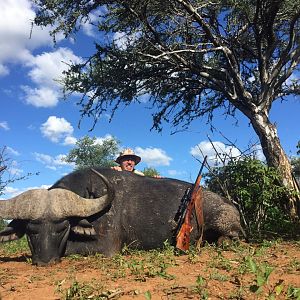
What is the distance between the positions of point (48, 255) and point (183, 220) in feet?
6.31

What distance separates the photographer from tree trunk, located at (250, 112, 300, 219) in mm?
7637

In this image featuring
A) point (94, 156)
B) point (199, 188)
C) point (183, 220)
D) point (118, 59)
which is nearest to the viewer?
point (183, 220)

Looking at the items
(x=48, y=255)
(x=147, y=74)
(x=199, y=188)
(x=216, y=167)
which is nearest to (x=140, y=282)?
(x=48, y=255)

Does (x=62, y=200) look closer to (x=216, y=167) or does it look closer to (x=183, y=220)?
(x=183, y=220)

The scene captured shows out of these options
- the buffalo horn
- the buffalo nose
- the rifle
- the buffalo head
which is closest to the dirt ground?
the buffalo nose

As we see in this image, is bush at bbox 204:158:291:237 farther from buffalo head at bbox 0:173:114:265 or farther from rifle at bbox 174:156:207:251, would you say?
buffalo head at bbox 0:173:114:265

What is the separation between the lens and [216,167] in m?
8.03

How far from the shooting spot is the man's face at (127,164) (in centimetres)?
886

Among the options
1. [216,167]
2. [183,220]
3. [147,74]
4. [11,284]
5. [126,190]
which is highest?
[147,74]

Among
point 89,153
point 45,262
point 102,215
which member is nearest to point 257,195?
point 102,215

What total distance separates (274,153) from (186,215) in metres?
3.16

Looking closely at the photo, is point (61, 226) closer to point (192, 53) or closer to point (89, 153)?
point (192, 53)

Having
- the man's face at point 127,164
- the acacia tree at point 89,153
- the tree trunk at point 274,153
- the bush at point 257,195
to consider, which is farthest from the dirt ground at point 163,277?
the acacia tree at point 89,153

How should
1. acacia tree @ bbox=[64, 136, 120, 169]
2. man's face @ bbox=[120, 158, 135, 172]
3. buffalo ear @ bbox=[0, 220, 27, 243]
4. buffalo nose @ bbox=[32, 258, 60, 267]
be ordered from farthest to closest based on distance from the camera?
acacia tree @ bbox=[64, 136, 120, 169], man's face @ bbox=[120, 158, 135, 172], buffalo ear @ bbox=[0, 220, 27, 243], buffalo nose @ bbox=[32, 258, 60, 267]
